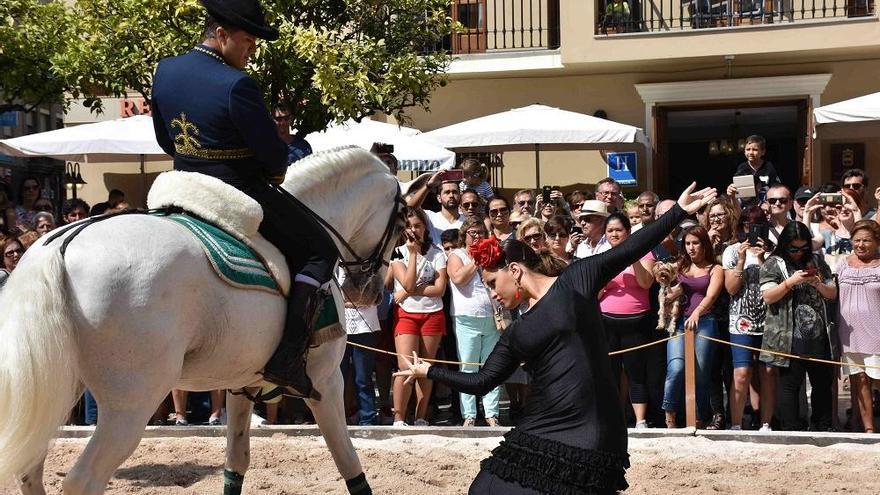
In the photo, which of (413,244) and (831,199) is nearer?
(413,244)

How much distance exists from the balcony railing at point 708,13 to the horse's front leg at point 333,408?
1385cm

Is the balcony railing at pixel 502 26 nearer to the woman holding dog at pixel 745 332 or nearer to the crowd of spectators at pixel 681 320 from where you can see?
the crowd of spectators at pixel 681 320

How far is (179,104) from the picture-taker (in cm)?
611

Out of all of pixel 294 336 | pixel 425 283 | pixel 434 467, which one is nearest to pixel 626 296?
pixel 425 283

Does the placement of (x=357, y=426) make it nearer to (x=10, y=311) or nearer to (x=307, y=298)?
(x=307, y=298)

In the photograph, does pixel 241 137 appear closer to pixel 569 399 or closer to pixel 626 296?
pixel 569 399

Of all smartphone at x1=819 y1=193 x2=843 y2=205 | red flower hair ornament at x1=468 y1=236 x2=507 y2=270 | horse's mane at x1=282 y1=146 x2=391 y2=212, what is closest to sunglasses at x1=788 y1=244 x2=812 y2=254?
smartphone at x1=819 y1=193 x2=843 y2=205

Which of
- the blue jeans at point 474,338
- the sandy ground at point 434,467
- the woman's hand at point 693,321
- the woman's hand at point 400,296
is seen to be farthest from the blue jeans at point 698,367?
the woman's hand at point 400,296

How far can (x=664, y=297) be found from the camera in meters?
10.1

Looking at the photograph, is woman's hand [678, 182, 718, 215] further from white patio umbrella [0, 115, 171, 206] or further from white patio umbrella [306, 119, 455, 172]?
white patio umbrella [0, 115, 171, 206]

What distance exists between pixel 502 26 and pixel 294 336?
15825 mm

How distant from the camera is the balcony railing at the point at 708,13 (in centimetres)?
1934

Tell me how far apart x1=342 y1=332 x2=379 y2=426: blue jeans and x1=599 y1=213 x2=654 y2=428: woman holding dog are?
2.12 meters

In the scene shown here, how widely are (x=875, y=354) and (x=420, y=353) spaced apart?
3.93 meters
